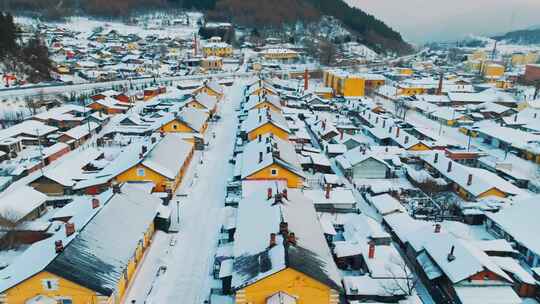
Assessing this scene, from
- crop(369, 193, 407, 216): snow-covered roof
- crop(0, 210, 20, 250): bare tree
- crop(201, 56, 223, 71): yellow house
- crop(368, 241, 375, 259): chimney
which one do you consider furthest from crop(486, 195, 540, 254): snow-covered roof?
crop(201, 56, 223, 71): yellow house

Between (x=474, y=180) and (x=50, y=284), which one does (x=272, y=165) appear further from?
(x=474, y=180)

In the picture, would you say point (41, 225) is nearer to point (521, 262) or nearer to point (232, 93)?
point (521, 262)

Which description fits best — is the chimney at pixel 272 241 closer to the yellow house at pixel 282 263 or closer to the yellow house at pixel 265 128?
the yellow house at pixel 282 263

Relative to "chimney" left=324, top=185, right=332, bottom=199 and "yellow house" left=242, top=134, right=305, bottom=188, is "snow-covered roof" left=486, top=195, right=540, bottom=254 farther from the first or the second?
"yellow house" left=242, top=134, right=305, bottom=188

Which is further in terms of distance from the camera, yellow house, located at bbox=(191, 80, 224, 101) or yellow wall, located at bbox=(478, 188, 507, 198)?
yellow house, located at bbox=(191, 80, 224, 101)

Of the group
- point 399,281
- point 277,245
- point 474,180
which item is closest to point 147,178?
point 277,245

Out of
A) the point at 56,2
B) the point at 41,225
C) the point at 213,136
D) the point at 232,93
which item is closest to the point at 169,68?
the point at 232,93

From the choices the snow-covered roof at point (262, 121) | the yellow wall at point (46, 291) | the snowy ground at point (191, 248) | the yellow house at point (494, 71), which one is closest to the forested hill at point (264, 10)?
the yellow house at point (494, 71)
